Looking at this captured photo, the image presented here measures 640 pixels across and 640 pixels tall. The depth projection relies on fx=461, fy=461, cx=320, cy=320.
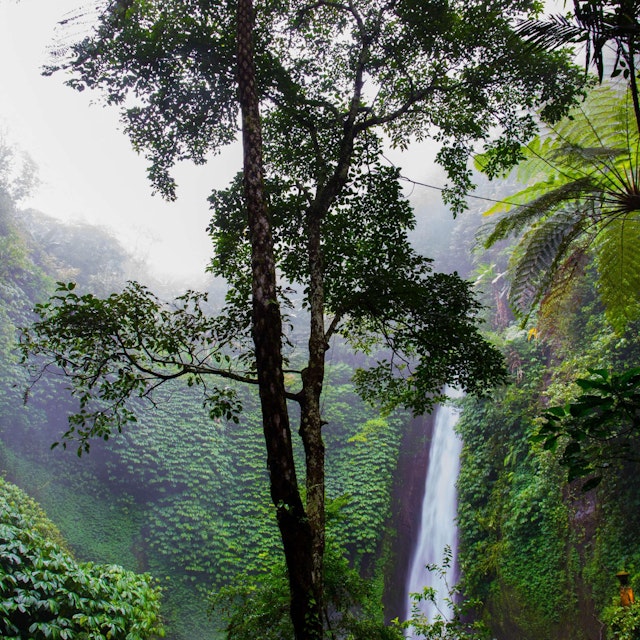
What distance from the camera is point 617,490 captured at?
23.2 ft

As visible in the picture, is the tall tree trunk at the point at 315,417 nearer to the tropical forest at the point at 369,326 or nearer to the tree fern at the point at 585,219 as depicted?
the tropical forest at the point at 369,326

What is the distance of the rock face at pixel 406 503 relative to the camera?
10414 millimetres

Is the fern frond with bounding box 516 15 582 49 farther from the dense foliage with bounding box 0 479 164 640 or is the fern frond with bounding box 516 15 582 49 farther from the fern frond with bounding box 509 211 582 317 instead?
the dense foliage with bounding box 0 479 164 640

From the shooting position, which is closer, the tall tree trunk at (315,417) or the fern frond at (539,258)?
the tall tree trunk at (315,417)

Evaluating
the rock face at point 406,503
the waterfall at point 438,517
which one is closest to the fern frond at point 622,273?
the waterfall at point 438,517

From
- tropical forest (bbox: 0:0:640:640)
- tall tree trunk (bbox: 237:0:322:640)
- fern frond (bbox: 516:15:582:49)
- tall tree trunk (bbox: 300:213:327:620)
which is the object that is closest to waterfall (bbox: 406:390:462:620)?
tropical forest (bbox: 0:0:640:640)

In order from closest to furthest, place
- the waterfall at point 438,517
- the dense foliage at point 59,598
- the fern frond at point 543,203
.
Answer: the dense foliage at point 59,598
the fern frond at point 543,203
the waterfall at point 438,517

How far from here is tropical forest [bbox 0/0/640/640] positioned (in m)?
3.33

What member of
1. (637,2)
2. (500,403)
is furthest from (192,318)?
(500,403)

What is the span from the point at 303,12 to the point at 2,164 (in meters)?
16.7

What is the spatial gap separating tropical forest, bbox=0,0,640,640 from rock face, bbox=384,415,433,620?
0.12m

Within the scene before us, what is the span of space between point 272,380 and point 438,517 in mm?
9548

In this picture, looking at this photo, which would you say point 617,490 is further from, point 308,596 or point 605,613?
point 308,596

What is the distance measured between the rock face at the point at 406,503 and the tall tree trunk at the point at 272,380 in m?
8.55
